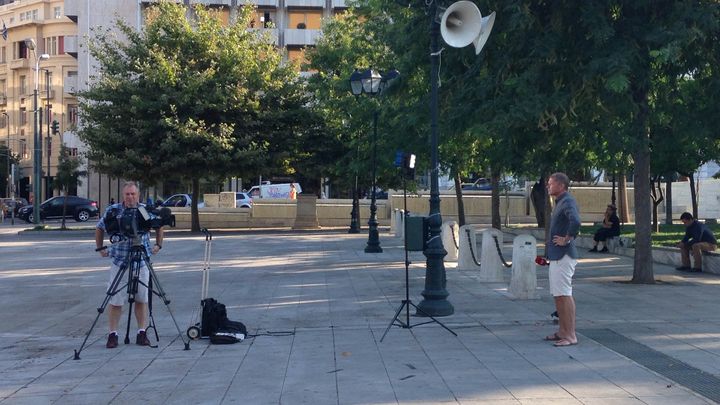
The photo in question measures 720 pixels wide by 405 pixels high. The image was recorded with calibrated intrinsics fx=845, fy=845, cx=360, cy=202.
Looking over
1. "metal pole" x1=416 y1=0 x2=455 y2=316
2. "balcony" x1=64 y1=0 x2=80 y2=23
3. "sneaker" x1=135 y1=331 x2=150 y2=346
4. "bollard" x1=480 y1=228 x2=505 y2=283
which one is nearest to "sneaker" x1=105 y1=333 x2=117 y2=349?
"sneaker" x1=135 y1=331 x2=150 y2=346

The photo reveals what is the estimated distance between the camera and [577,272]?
1764 cm

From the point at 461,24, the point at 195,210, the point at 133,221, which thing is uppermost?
the point at 461,24

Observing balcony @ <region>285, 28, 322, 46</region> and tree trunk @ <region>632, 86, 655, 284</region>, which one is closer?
tree trunk @ <region>632, 86, 655, 284</region>

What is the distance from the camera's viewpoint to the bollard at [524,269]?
512 inches

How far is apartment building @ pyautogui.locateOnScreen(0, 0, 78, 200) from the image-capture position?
67.1m

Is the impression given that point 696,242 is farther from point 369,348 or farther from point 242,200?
point 242,200

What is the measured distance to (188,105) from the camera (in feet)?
113

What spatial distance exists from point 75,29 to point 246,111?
37.3 m

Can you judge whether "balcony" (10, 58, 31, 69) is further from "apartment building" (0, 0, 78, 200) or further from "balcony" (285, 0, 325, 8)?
"balcony" (285, 0, 325, 8)

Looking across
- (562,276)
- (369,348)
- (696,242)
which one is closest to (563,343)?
(562,276)

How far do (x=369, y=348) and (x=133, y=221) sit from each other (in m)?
2.97

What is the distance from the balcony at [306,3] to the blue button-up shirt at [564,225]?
2233 inches

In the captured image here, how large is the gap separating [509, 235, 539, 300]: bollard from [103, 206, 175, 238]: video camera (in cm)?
584

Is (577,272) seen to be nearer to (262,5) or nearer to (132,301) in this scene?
(132,301)
